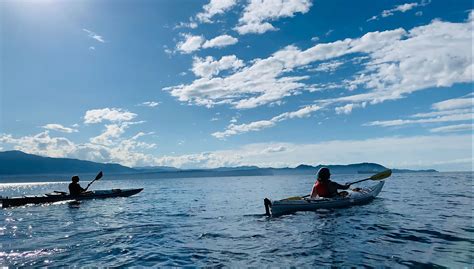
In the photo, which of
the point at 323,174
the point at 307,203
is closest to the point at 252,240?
the point at 307,203

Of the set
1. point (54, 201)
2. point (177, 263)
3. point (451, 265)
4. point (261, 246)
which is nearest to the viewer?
point (451, 265)

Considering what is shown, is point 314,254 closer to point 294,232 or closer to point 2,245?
point 294,232

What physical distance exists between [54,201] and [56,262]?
24.9 meters

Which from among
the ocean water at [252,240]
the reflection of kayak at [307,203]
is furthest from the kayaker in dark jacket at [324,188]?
the ocean water at [252,240]

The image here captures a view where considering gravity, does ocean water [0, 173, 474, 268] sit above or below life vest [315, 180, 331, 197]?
below

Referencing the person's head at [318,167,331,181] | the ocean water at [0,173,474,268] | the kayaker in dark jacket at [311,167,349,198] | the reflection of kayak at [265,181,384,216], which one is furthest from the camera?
the kayaker in dark jacket at [311,167,349,198]

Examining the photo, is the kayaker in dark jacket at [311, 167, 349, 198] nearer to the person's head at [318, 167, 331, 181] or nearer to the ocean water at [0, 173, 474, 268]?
the person's head at [318, 167, 331, 181]

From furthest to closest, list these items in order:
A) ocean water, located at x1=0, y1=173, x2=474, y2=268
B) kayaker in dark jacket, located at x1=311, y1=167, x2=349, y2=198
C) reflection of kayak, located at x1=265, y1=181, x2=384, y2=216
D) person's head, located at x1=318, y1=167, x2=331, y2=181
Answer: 1. kayaker in dark jacket, located at x1=311, y1=167, x2=349, y2=198
2. person's head, located at x1=318, y1=167, x2=331, y2=181
3. reflection of kayak, located at x1=265, y1=181, x2=384, y2=216
4. ocean water, located at x1=0, y1=173, x2=474, y2=268

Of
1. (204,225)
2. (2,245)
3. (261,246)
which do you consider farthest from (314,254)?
(2,245)

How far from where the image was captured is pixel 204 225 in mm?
18891

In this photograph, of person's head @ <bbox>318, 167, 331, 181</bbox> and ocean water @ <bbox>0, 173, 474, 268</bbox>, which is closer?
ocean water @ <bbox>0, 173, 474, 268</bbox>

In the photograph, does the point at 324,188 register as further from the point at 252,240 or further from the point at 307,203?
the point at 252,240

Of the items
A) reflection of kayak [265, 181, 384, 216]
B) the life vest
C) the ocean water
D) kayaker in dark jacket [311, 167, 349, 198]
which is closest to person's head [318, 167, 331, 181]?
kayaker in dark jacket [311, 167, 349, 198]

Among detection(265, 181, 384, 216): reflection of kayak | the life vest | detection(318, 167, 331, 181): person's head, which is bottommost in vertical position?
detection(265, 181, 384, 216): reflection of kayak
